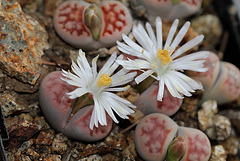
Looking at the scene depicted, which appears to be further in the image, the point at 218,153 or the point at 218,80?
the point at 218,80

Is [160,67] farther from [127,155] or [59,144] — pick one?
[59,144]

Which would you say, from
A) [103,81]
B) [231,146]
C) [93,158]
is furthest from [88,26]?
[231,146]

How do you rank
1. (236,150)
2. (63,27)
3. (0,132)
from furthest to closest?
1. (236,150)
2. (63,27)
3. (0,132)

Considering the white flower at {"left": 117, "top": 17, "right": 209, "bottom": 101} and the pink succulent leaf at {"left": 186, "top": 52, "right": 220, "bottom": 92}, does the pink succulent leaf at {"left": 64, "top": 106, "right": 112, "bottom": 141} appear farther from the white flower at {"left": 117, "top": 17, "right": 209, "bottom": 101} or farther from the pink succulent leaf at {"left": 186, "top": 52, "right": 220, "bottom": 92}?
the pink succulent leaf at {"left": 186, "top": 52, "right": 220, "bottom": 92}

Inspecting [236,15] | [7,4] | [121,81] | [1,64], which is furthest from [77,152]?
[236,15]

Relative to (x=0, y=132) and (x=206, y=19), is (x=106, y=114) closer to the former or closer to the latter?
(x=0, y=132)

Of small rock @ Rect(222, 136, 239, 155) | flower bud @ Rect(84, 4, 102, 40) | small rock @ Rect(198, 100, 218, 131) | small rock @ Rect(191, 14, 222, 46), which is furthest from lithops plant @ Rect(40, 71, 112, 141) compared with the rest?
small rock @ Rect(191, 14, 222, 46)

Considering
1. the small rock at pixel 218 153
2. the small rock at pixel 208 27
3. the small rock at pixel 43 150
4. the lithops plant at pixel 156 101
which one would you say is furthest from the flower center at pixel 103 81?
the small rock at pixel 208 27
